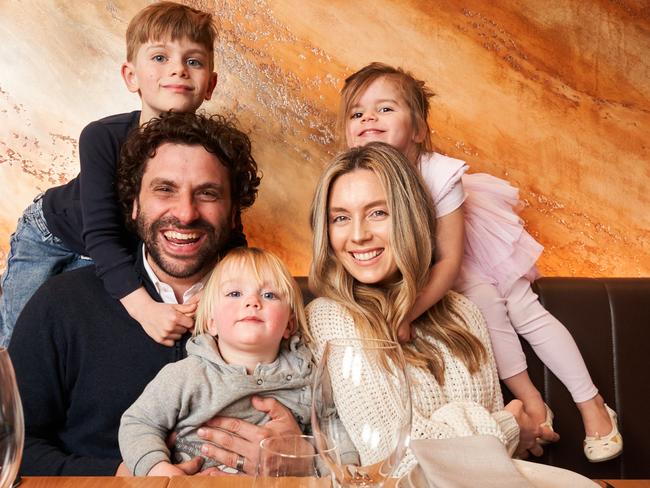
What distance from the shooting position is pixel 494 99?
10.1 feet

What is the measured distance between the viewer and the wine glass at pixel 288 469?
0.78m

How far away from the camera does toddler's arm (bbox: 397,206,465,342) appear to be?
6.59 ft

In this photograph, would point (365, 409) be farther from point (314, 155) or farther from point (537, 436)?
point (314, 155)

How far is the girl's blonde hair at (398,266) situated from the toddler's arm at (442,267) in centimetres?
3

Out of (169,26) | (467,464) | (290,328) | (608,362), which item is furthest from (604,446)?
(169,26)

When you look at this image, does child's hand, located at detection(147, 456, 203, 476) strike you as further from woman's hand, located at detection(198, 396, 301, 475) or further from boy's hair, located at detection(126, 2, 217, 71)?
boy's hair, located at detection(126, 2, 217, 71)

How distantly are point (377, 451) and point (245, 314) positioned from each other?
94 centimetres

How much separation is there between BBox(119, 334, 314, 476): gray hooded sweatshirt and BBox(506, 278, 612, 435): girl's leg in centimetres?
96

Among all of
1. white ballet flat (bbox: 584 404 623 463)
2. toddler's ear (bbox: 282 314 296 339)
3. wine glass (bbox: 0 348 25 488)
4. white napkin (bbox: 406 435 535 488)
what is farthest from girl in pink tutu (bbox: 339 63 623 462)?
wine glass (bbox: 0 348 25 488)

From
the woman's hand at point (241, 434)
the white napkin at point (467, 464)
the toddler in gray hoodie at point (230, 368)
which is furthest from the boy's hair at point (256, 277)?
the white napkin at point (467, 464)

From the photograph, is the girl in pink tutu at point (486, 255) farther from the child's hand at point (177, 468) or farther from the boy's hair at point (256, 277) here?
the child's hand at point (177, 468)

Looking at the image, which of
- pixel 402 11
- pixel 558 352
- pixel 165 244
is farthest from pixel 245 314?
pixel 402 11

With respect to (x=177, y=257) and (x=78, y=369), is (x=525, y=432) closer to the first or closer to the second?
(x=177, y=257)

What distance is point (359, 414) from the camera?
79cm
